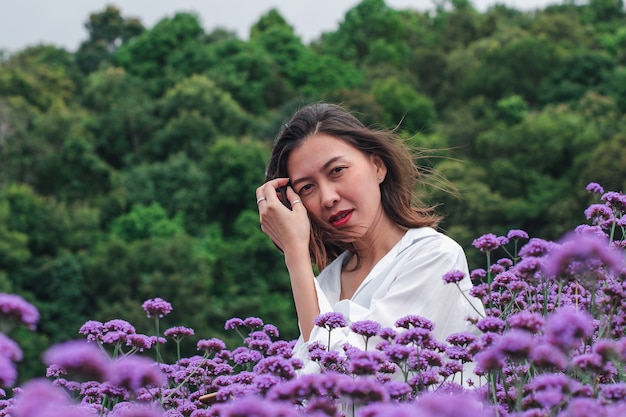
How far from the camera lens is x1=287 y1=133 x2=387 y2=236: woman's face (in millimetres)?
3469

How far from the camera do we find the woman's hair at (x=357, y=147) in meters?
3.74

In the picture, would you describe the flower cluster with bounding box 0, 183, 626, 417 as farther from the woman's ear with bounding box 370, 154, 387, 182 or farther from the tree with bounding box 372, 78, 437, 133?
the tree with bounding box 372, 78, 437, 133

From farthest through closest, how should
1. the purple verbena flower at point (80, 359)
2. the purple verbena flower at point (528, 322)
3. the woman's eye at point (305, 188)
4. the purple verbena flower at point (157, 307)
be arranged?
the woman's eye at point (305, 188)
the purple verbena flower at point (157, 307)
the purple verbena flower at point (528, 322)
the purple verbena flower at point (80, 359)

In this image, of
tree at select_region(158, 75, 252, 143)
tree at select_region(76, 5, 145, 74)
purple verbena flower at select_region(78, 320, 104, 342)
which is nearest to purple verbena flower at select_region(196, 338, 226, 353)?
purple verbena flower at select_region(78, 320, 104, 342)

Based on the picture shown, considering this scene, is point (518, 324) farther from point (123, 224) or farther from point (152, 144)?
point (152, 144)

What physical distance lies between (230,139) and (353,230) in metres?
49.4

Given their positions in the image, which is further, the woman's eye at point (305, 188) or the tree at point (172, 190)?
the tree at point (172, 190)

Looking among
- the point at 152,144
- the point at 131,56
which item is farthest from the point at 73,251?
the point at 131,56

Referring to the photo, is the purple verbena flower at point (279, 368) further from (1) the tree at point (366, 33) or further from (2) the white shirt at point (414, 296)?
(1) the tree at point (366, 33)

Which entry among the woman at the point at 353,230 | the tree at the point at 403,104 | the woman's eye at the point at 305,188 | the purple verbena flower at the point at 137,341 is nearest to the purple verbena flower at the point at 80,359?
the purple verbena flower at the point at 137,341

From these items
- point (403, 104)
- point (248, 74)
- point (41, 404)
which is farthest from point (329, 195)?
point (248, 74)

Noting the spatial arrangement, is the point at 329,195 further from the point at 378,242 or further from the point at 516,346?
the point at 516,346

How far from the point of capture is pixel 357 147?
3.75m

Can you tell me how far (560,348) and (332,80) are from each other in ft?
225
